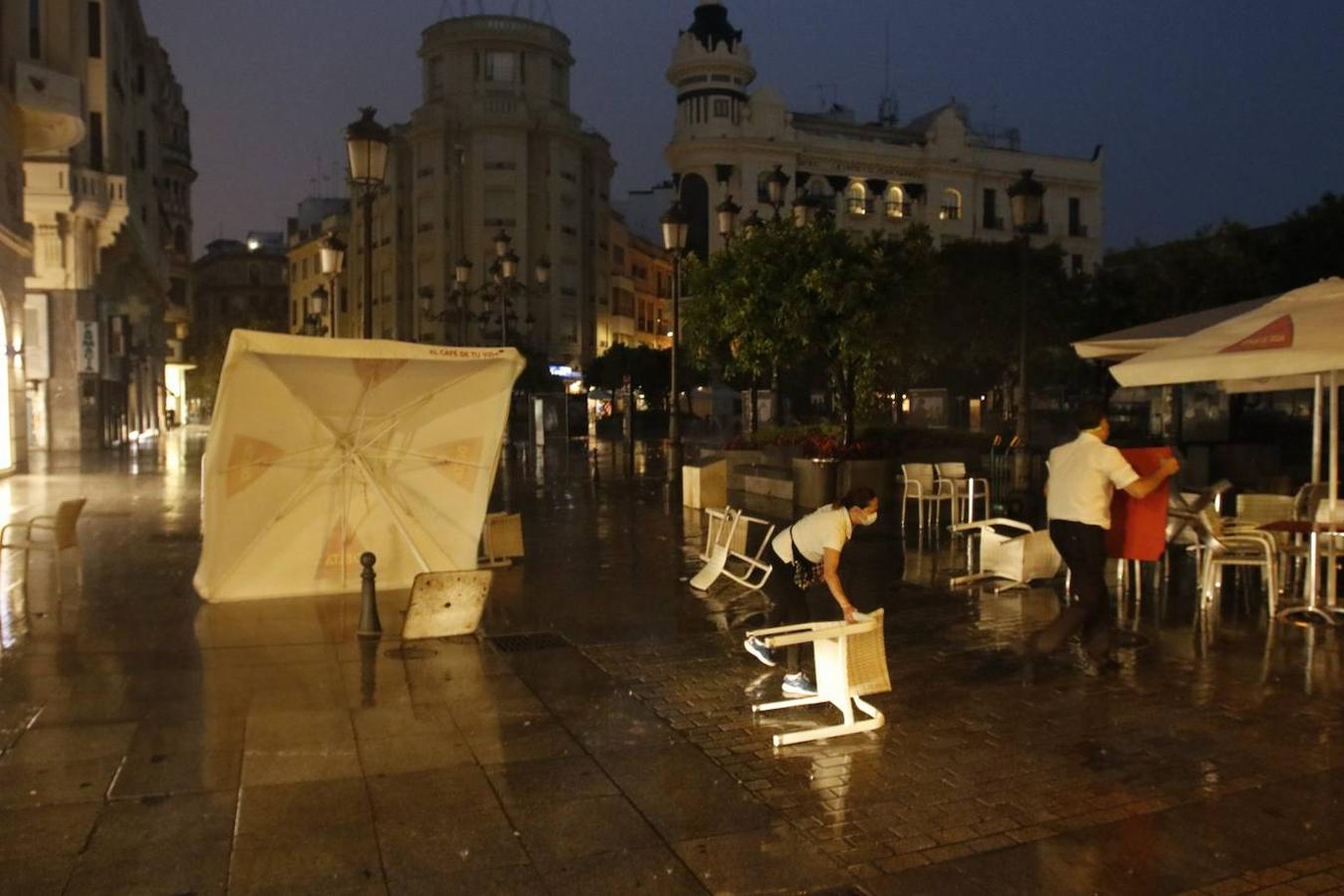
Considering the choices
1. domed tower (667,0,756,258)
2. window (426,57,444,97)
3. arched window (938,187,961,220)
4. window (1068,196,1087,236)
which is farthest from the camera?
window (1068,196,1087,236)

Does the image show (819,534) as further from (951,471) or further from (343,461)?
(951,471)

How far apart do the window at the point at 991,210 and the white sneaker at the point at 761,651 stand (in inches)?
2786

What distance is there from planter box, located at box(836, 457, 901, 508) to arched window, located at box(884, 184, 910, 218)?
57777mm

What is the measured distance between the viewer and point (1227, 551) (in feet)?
31.2

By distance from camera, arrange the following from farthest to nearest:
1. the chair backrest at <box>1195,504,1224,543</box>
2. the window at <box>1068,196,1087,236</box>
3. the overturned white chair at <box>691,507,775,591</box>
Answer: the window at <box>1068,196,1087,236</box> → the overturned white chair at <box>691,507,775,591</box> → the chair backrest at <box>1195,504,1224,543</box>

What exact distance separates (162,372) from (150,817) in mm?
70138

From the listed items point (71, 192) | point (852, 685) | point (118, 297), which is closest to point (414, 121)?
point (118, 297)

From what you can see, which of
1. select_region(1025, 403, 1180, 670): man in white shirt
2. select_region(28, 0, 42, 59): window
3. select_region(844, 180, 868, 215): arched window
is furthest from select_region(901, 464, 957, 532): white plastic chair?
select_region(844, 180, 868, 215): arched window

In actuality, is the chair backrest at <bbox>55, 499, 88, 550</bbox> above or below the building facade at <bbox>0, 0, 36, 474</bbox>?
below

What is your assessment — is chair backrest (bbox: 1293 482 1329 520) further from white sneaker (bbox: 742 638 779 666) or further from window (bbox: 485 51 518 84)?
window (bbox: 485 51 518 84)

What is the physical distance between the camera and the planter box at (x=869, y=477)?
16875 millimetres

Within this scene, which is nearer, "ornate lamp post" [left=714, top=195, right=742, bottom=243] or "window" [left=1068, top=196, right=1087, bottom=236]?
"ornate lamp post" [left=714, top=195, right=742, bottom=243]

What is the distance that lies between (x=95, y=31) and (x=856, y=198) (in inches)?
1762

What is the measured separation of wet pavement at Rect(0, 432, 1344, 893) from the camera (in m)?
4.49
